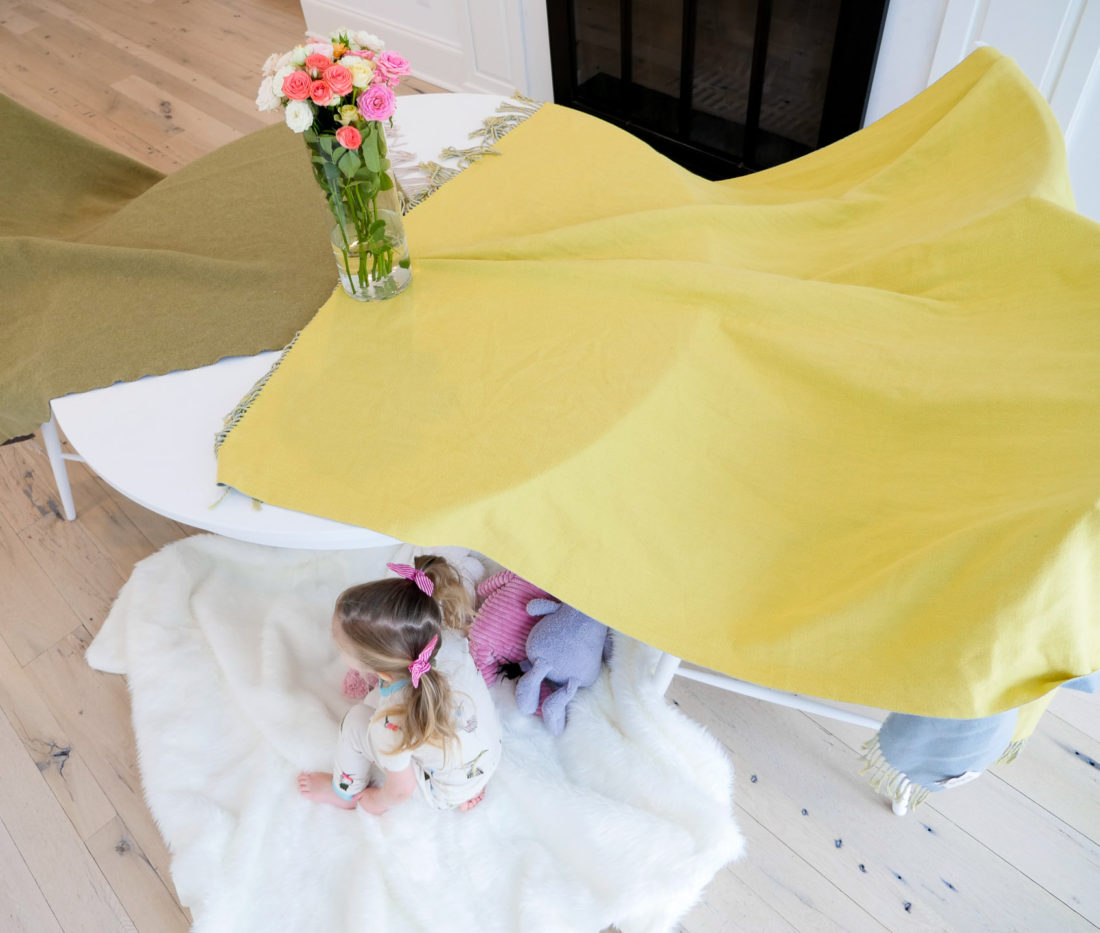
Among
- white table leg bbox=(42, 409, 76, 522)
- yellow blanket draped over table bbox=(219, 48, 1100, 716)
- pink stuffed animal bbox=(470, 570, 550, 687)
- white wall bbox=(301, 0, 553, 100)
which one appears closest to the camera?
yellow blanket draped over table bbox=(219, 48, 1100, 716)

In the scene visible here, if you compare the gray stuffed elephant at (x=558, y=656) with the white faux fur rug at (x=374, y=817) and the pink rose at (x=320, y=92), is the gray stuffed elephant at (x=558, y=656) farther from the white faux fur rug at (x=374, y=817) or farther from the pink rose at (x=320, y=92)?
the pink rose at (x=320, y=92)

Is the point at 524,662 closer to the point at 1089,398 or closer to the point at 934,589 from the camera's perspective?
the point at 934,589

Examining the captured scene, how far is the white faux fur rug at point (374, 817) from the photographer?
1.28 meters

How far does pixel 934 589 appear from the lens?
37.1 inches

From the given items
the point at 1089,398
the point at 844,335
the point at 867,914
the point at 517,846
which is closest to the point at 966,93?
the point at 844,335

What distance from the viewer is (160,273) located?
4.82ft

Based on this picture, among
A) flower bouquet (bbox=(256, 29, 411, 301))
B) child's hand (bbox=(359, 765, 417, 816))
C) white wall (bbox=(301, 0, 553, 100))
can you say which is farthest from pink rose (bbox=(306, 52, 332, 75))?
white wall (bbox=(301, 0, 553, 100))

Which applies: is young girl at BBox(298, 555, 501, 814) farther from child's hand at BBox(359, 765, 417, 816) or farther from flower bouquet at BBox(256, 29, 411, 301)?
flower bouquet at BBox(256, 29, 411, 301)

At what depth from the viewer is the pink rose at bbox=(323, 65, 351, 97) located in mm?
1084

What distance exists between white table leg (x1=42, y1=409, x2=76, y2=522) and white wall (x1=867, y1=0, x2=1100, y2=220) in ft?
6.64

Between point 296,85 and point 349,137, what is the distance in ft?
0.28

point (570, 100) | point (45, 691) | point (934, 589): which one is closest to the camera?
point (934, 589)

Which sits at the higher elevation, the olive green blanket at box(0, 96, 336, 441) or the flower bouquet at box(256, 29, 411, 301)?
the flower bouquet at box(256, 29, 411, 301)

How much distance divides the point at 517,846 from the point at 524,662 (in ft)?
0.99
